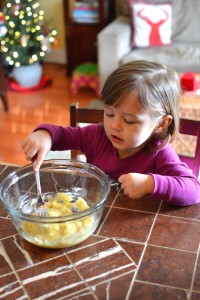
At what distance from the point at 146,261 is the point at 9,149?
7.22ft

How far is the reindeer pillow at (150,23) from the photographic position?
341cm

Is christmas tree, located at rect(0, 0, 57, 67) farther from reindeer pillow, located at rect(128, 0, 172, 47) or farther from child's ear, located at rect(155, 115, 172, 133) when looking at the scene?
child's ear, located at rect(155, 115, 172, 133)

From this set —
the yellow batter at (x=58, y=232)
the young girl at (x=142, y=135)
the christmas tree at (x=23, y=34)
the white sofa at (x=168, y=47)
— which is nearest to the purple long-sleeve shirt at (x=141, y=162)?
the young girl at (x=142, y=135)

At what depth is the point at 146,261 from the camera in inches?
34.7

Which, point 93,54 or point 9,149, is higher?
point 93,54

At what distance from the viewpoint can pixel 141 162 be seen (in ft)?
4.07

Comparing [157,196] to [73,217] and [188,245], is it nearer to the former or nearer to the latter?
[188,245]

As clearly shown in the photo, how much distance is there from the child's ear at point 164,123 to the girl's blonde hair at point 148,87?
0.5 inches

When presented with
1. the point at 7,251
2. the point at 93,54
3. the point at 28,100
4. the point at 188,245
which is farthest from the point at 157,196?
the point at 93,54

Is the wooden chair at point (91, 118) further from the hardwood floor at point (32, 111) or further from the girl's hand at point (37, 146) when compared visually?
the hardwood floor at point (32, 111)

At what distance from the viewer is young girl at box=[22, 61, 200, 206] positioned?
1051 mm

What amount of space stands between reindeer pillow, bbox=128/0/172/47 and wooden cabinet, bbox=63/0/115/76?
407mm

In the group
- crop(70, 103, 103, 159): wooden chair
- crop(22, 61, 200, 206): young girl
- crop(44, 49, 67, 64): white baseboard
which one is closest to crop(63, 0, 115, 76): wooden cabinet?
crop(44, 49, 67, 64): white baseboard

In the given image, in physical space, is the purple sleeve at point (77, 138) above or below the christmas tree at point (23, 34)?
above
